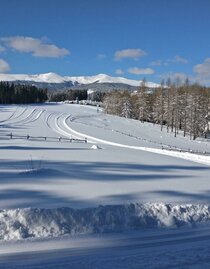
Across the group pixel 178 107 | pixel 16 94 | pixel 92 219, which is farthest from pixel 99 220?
pixel 16 94

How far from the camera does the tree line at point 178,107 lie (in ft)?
269

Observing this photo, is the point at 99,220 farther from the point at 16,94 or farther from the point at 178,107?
the point at 16,94

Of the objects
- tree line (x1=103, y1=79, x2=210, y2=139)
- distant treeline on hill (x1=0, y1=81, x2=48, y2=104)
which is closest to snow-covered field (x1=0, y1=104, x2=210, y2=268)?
tree line (x1=103, y1=79, x2=210, y2=139)

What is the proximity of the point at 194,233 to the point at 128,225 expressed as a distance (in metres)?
1.65

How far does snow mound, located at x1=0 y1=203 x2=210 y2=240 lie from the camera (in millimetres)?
9344

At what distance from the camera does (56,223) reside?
31.7 feet

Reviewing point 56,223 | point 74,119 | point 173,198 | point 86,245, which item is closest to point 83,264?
point 86,245

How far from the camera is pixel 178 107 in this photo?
8462cm

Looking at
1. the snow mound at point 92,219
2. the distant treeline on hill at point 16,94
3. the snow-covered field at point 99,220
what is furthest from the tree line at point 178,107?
the snow mound at point 92,219

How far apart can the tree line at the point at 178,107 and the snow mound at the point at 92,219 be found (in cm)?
6974

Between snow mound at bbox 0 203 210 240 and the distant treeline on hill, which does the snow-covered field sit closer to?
snow mound at bbox 0 203 210 240

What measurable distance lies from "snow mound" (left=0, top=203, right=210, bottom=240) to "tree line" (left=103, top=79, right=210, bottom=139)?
6974 cm

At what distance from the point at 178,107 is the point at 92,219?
251 ft

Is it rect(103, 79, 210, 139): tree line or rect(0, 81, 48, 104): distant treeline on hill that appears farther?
rect(0, 81, 48, 104): distant treeline on hill
